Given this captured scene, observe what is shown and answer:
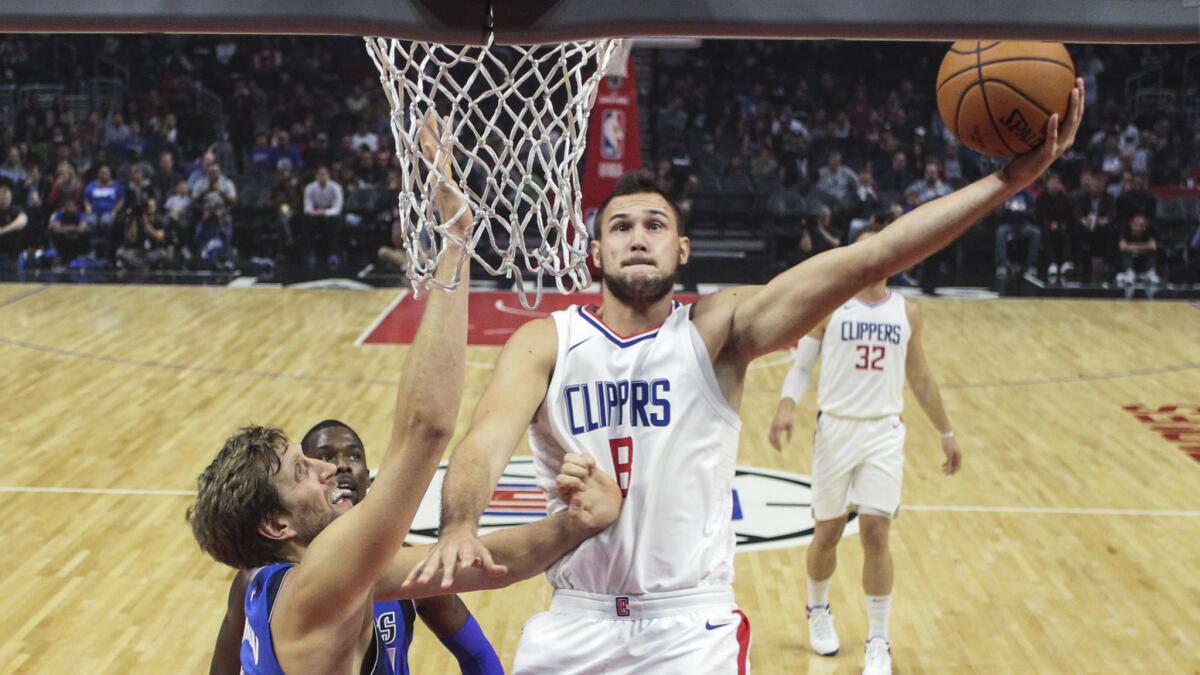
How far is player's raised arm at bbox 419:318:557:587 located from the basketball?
114 cm

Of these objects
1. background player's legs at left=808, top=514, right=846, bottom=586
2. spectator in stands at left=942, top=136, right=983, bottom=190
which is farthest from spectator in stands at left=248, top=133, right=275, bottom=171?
background player's legs at left=808, top=514, right=846, bottom=586

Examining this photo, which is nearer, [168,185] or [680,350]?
[680,350]

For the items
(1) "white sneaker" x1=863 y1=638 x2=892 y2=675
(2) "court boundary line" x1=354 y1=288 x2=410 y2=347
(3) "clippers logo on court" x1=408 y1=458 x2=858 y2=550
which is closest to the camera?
(1) "white sneaker" x1=863 y1=638 x2=892 y2=675

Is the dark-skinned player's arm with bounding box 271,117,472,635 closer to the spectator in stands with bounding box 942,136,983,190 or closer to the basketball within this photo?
the basketball

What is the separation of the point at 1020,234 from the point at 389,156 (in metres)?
7.66

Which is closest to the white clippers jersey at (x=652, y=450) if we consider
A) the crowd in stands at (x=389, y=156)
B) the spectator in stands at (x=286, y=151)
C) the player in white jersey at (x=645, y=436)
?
the player in white jersey at (x=645, y=436)

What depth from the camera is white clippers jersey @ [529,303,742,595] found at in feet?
11.0

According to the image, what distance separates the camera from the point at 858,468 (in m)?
5.75

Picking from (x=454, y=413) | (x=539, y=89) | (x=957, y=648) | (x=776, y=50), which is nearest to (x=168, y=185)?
(x=776, y=50)

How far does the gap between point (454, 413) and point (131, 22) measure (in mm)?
1063

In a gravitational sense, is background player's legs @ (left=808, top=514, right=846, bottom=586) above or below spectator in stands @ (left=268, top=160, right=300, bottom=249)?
below

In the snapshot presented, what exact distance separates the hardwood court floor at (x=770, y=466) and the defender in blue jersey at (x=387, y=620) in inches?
69.8

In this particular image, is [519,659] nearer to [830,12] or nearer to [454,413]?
[454,413]

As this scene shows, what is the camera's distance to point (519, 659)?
3.44m
